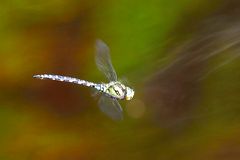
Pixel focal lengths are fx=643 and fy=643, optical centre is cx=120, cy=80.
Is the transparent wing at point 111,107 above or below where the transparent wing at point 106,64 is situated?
below

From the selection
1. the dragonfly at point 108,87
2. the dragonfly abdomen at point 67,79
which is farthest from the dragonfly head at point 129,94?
the dragonfly abdomen at point 67,79

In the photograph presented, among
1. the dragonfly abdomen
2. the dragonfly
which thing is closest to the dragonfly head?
the dragonfly

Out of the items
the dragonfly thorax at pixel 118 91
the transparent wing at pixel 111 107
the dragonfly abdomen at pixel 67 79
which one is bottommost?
the transparent wing at pixel 111 107

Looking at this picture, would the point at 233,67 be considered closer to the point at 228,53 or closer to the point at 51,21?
the point at 228,53

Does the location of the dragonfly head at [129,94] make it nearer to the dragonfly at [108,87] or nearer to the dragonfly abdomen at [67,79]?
the dragonfly at [108,87]

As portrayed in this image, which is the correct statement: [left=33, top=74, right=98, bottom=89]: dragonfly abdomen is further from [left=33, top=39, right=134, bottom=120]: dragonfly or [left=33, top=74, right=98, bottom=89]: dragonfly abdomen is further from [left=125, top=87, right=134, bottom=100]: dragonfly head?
[left=125, top=87, right=134, bottom=100]: dragonfly head

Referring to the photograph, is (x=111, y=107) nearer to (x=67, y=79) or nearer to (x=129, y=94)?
(x=129, y=94)

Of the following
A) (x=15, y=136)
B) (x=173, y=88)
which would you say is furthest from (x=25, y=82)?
(x=173, y=88)
